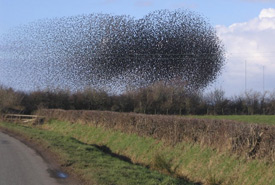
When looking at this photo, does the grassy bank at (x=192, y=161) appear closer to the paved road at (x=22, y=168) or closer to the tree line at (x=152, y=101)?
the paved road at (x=22, y=168)

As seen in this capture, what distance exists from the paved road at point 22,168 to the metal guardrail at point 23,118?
20.2 metres

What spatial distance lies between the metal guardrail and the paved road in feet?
66.2

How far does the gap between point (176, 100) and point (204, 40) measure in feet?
47.5

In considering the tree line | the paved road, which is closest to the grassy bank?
the paved road

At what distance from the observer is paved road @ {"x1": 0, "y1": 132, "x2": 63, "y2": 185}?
33.9ft

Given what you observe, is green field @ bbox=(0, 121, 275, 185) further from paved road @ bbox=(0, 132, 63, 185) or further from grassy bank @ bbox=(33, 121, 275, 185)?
paved road @ bbox=(0, 132, 63, 185)

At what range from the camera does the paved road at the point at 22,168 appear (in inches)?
407

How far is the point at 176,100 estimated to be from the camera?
160 feet

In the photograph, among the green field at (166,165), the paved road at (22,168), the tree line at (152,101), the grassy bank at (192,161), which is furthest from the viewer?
the tree line at (152,101)

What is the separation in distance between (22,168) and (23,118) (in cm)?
2878

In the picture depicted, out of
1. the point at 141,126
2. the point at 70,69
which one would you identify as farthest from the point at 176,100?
the point at 141,126

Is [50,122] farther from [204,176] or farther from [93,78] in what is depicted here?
[204,176]

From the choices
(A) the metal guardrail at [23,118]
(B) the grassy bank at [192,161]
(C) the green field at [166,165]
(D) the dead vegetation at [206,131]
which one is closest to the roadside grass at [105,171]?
(C) the green field at [166,165]

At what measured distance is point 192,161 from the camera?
14570mm
